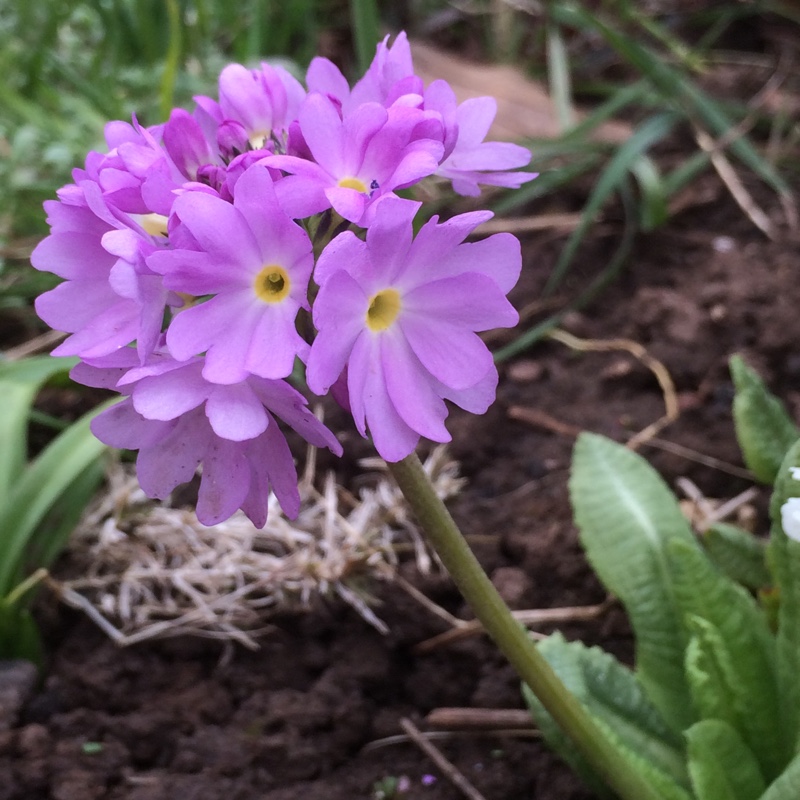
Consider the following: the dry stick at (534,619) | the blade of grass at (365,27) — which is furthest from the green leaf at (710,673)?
the blade of grass at (365,27)

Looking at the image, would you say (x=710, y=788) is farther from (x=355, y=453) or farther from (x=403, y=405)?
(x=355, y=453)

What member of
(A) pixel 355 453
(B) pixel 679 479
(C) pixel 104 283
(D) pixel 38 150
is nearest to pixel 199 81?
(D) pixel 38 150

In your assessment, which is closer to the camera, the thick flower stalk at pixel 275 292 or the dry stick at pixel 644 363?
the thick flower stalk at pixel 275 292

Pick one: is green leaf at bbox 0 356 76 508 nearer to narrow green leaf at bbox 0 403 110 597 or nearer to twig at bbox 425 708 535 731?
narrow green leaf at bbox 0 403 110 597

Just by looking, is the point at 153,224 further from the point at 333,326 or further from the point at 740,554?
the point at 740,554

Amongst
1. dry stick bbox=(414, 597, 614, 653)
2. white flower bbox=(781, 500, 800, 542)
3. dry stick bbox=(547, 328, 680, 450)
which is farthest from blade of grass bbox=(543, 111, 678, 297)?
A: white flower bbox=(781, 500, 800, 542)

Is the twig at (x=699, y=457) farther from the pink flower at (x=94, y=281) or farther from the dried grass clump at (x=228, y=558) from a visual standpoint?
the pink flower at (x=94, y=281)

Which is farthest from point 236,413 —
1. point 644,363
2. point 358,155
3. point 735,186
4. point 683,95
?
point 683,95
